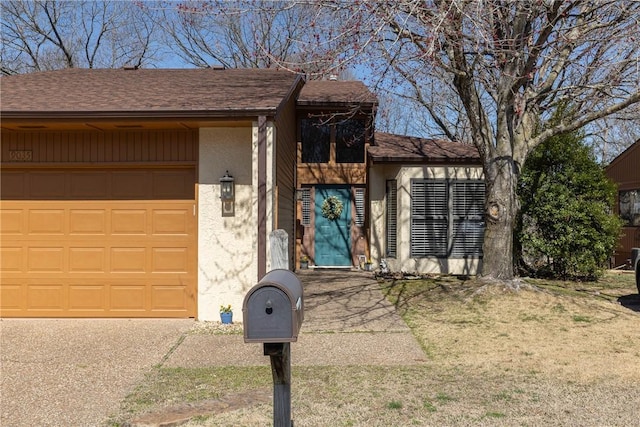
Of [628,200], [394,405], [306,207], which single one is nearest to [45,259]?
[394,405]

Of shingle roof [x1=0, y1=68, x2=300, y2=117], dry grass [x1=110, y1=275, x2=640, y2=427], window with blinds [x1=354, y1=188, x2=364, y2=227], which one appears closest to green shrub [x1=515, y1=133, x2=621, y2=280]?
window with blinds [x1=354, y1=188, x2=364, y2=227]

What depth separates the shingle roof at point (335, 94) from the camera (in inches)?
510

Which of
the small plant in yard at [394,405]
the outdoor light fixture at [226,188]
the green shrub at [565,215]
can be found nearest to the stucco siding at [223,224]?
the outdoor light fixture at [226,188]

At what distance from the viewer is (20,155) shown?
27.3 feet

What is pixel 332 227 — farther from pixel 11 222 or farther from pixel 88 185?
pixel 11 222

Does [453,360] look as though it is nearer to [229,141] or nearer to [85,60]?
[229,141]

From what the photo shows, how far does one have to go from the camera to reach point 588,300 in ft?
30.4

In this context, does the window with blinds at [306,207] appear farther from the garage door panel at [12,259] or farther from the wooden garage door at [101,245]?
the garage door panel at [12,259]

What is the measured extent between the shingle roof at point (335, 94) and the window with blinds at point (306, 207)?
230 centimetres

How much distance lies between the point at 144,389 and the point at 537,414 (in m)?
3.50

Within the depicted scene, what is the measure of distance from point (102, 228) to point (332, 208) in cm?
680

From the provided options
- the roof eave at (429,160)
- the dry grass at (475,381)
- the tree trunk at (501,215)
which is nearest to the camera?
the dry grass at (475,381)

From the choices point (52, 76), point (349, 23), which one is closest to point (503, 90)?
point (349, 23)

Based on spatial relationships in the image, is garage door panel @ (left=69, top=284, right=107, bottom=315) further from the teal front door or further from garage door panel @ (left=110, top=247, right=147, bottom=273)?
the teal front door
